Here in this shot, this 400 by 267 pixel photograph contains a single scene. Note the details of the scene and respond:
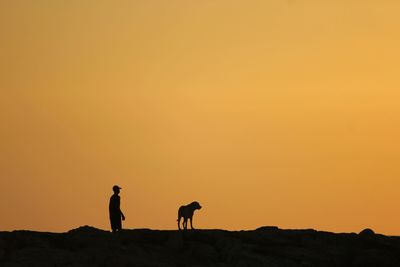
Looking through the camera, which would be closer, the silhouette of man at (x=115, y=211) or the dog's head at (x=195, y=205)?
the silhouette of man at (x=115, y=211)

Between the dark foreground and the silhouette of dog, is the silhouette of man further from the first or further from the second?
the silhouette of dog

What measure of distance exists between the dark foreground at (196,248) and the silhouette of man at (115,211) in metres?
0.61

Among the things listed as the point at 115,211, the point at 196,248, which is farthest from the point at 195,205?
the point at 196,248

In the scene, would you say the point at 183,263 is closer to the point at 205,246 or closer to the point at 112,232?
the point at 205,246

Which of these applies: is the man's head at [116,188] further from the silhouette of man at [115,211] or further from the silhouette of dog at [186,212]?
the silhouette of dog at [186,212]

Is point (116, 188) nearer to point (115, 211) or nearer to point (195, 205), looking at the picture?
point (115, 211)

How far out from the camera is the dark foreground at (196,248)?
121 feet

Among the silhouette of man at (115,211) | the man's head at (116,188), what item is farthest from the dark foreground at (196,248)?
the man's head at (116,188)

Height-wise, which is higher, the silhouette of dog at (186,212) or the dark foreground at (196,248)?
the silhouette of dog at (186,212)

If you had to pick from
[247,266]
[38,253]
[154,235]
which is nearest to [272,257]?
[247,266]

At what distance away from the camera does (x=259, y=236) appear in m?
42.3

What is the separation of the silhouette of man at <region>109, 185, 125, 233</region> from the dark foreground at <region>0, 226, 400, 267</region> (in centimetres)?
61

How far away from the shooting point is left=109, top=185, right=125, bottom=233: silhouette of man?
4203 cm

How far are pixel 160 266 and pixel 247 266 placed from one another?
117 inches
